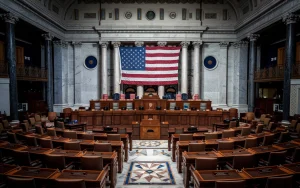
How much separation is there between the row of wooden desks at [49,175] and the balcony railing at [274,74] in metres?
13.8

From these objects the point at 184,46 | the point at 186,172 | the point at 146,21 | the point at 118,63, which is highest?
the point at 146,21

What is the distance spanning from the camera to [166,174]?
7051mm

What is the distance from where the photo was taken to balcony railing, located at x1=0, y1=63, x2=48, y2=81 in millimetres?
13672

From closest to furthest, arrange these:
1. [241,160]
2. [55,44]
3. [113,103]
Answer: [241,160] → [113,103] → [55,44]

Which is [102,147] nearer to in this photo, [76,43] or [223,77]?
[76,43]

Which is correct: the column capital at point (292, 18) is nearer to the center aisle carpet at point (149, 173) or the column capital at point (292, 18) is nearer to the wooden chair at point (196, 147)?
the wooden chair at point (196, 147)

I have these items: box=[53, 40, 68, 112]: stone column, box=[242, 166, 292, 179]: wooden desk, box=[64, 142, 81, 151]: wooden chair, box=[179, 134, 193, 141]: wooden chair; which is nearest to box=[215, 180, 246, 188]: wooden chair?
box=[242, 166, 292, 179]: wooden desk

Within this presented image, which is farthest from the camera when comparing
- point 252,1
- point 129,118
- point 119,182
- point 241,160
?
point 252,1

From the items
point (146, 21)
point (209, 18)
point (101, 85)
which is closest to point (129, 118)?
point (101, 85)

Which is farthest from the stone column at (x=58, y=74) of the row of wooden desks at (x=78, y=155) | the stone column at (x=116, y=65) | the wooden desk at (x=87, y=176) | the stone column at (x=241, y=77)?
the stone column at (x=241, y=77)

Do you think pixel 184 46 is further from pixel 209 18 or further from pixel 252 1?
pixel 252 1

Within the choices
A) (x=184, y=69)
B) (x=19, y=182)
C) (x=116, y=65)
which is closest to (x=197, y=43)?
(x=184, y=69)

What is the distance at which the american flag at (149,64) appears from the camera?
60.7 ft

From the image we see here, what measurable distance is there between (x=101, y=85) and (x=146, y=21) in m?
7.88
